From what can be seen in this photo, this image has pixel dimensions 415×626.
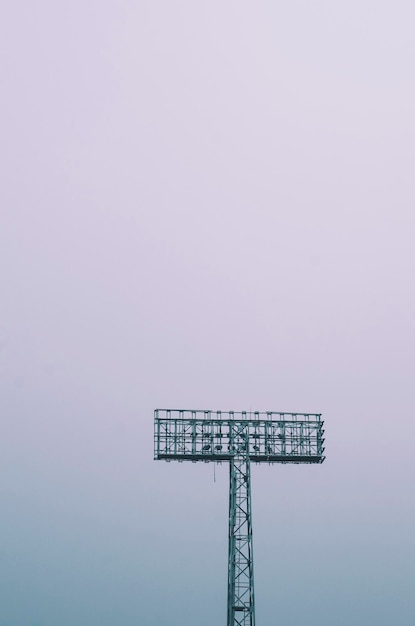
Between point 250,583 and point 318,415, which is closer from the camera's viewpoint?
point 250,583

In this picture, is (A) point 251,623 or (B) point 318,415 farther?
(B) point 318,415

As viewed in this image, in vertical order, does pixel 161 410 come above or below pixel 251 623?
above

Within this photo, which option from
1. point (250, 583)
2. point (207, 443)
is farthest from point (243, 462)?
point (250, 583)

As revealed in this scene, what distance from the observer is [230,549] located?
62.5 meters

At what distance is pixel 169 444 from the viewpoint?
64.0 m

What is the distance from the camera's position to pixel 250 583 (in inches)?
2420

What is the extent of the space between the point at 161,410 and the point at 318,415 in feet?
32.6

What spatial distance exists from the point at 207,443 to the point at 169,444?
2416mm

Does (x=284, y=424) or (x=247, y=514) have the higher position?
(x=284, y=424)

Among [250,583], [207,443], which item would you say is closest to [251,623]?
[250,583]

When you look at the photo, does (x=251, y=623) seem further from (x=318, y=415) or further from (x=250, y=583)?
(x=318, y=415)

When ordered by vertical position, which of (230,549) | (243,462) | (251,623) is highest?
(243,462)

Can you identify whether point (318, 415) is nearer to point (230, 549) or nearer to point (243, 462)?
point (243, 462)

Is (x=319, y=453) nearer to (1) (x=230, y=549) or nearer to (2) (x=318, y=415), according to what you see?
(2) (x=318, y=415)
